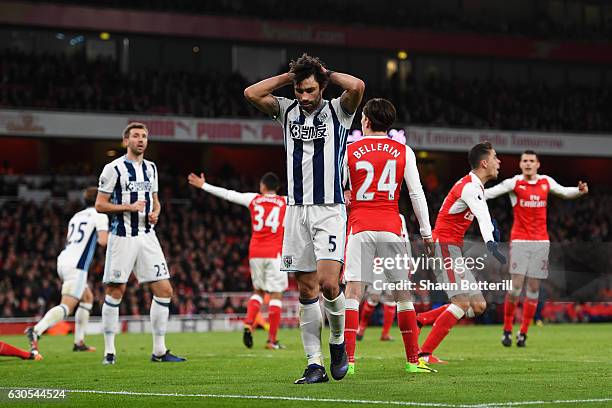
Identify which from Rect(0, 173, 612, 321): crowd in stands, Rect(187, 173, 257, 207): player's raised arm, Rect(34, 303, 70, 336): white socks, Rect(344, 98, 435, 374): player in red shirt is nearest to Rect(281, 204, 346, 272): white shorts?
Rect(344, 98, 435, 374): player in red shirt

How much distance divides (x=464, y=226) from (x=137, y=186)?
3.79m

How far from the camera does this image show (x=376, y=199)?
9391 mm

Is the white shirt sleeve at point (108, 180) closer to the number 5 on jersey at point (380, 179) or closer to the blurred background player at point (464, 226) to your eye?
the number 5 on jersey at point (380, 179)

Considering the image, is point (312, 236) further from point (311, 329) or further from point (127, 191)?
point (127, 191)

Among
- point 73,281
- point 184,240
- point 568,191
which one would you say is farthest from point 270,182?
point 184,240

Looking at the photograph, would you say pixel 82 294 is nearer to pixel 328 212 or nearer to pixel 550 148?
pixel 328 212

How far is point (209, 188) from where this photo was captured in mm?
14281

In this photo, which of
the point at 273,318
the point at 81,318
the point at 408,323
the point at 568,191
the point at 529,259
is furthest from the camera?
the point at 81,318

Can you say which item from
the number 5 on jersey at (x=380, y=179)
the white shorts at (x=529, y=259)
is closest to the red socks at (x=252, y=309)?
the white shorts at (x=529, y=259)

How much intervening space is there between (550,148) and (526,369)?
1250 inches

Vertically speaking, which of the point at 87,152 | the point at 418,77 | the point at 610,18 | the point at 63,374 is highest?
the point at 610,18

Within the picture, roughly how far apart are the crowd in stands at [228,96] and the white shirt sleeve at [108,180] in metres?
23.3

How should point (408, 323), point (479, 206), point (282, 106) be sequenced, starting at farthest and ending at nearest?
point (479, 206)
point (408, 323)
point (282, 106)

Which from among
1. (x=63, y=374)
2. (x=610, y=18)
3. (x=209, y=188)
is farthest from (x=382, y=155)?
(x=610, y=18)
